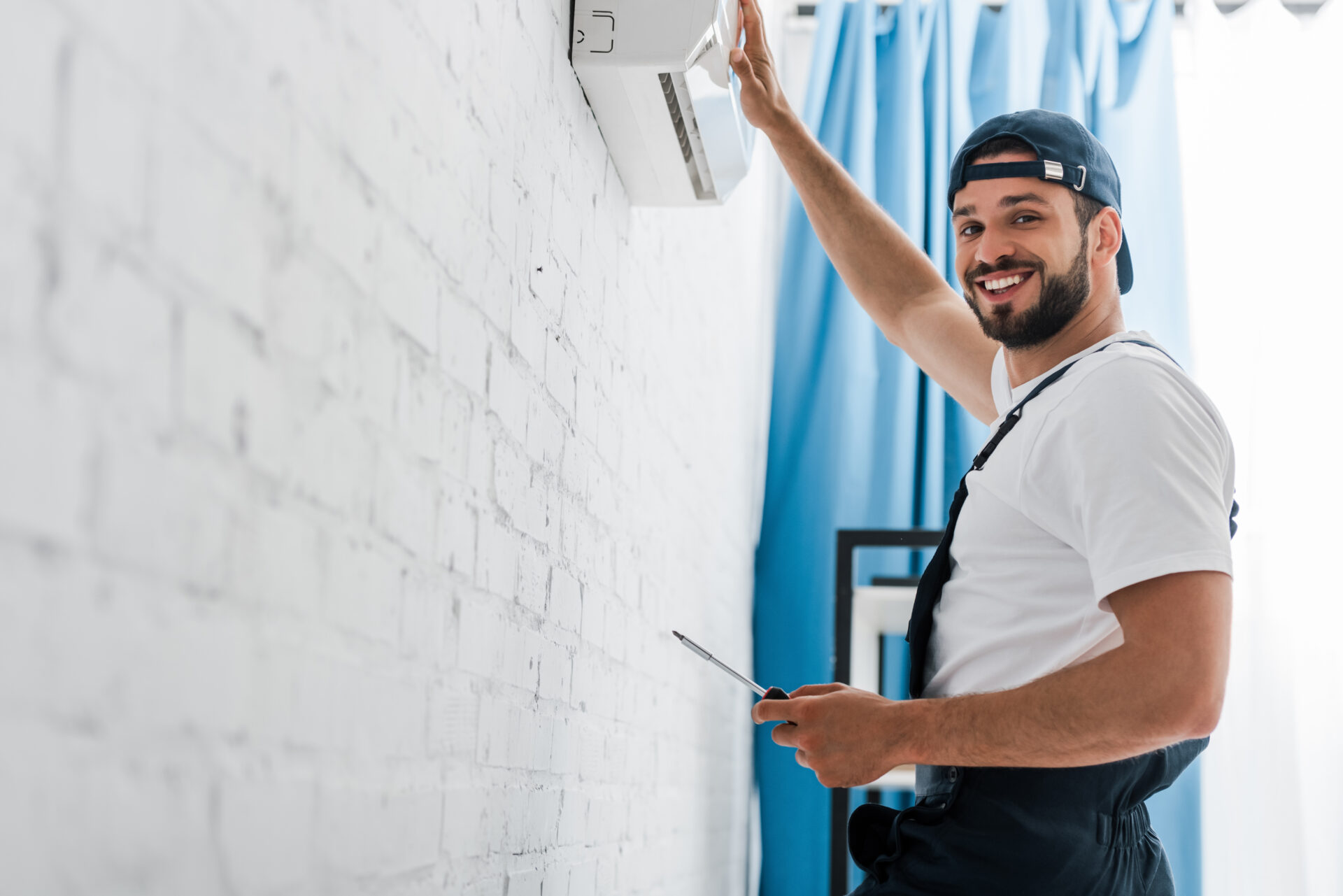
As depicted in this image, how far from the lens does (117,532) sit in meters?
0.49

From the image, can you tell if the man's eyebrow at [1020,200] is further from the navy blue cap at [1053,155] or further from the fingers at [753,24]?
the fingers at [753,24]

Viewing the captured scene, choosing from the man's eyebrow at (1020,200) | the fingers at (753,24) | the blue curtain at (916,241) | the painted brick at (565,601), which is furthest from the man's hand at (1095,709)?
the blue curtain at (916,241)

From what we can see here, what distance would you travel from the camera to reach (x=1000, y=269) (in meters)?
1.38

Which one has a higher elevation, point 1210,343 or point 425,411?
point 1210,343

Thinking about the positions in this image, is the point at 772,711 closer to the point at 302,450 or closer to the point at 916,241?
the point at 302,450

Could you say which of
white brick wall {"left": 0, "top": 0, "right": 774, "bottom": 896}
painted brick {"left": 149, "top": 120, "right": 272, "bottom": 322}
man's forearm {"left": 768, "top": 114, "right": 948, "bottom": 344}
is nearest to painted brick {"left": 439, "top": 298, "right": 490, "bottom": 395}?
white brick wall {"left": 0, "top": 0, "right": 774, "bottom": 896}

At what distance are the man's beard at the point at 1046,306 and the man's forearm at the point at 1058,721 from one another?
1.58 feet

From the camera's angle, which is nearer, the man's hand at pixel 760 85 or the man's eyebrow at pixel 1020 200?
the man's eyebrow at pixel 1020 200

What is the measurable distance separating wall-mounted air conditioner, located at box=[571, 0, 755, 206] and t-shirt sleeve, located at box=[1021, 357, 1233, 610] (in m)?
0.54

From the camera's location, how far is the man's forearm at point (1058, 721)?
983 millimetres

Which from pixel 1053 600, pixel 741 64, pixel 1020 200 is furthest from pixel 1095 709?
pixel 741 64

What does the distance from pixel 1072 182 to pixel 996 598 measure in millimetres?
517

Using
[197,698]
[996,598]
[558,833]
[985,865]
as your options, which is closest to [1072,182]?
[996,598]

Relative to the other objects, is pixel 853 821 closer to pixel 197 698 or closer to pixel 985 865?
pixel 985 865
